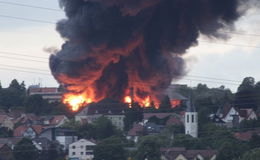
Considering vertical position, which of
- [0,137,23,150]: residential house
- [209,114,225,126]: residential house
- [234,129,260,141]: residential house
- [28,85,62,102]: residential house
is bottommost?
[0,137,23,150]: residential house

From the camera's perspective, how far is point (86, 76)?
306ft

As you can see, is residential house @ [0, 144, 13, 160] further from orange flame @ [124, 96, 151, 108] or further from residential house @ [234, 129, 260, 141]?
residential house @ [234, 129, 260, 141]

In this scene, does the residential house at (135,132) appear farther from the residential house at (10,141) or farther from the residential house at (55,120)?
the residential house at (10,141)

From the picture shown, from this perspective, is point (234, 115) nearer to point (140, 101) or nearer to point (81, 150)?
point (140, 101)

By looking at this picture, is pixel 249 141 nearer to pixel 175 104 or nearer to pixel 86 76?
Answer: pixel 86 76

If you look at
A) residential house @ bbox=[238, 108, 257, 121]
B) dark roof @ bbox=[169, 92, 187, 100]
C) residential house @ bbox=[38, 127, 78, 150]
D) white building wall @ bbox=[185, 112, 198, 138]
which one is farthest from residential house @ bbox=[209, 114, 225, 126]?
residential house @ bbox=[38, 127, 78, 150]

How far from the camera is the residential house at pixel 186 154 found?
3553 inches

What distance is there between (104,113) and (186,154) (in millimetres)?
29319

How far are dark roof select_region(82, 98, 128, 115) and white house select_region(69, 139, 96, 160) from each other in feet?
21.4

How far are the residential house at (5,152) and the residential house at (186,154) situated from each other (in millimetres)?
12073

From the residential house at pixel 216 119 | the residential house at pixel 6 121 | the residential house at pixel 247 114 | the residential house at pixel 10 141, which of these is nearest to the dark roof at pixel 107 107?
the residential house at pixel 10 141

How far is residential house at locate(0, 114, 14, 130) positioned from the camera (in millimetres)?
123169

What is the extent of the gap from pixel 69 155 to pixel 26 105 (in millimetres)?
38504

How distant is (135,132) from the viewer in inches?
4262
